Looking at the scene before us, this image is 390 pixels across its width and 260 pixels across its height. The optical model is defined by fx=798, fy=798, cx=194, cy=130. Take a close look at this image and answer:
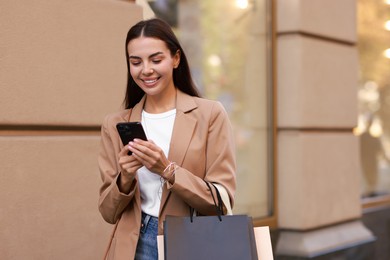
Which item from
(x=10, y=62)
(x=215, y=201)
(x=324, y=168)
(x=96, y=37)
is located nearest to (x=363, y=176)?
(x=324, y=168)

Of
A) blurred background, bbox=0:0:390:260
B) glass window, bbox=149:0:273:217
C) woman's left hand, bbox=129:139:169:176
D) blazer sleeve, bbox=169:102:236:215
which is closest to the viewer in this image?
woman's left hand, bbox=129:139:169:176

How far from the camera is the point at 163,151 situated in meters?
3.18

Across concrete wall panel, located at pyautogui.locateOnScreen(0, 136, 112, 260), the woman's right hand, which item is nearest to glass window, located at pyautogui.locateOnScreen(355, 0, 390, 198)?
concrete wall panel, located at pyautogui.locateOnScreen(0, 136, 112, 260)

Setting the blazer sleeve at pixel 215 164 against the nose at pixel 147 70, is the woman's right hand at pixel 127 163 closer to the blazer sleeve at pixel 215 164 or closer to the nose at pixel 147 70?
the blazer sleeve at pixel 215 164

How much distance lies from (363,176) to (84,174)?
5061mm

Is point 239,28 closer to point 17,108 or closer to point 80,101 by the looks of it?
point 80,101

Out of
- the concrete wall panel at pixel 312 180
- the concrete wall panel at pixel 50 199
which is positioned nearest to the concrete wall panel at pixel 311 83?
the concrete wall panel at pixel 312 180

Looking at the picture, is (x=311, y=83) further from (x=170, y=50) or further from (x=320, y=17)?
(x=170, y=50)

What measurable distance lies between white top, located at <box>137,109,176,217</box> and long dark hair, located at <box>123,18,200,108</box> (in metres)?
0.17

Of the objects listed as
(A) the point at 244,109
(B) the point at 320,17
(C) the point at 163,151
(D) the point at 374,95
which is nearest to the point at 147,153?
(C) the point at 163,151

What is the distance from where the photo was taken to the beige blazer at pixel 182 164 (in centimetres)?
319

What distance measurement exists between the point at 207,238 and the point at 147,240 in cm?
33

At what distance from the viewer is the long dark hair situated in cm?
319

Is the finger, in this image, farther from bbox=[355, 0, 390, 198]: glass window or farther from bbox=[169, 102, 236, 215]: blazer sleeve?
bbox=[355, 0, 390, 198]: glass window
